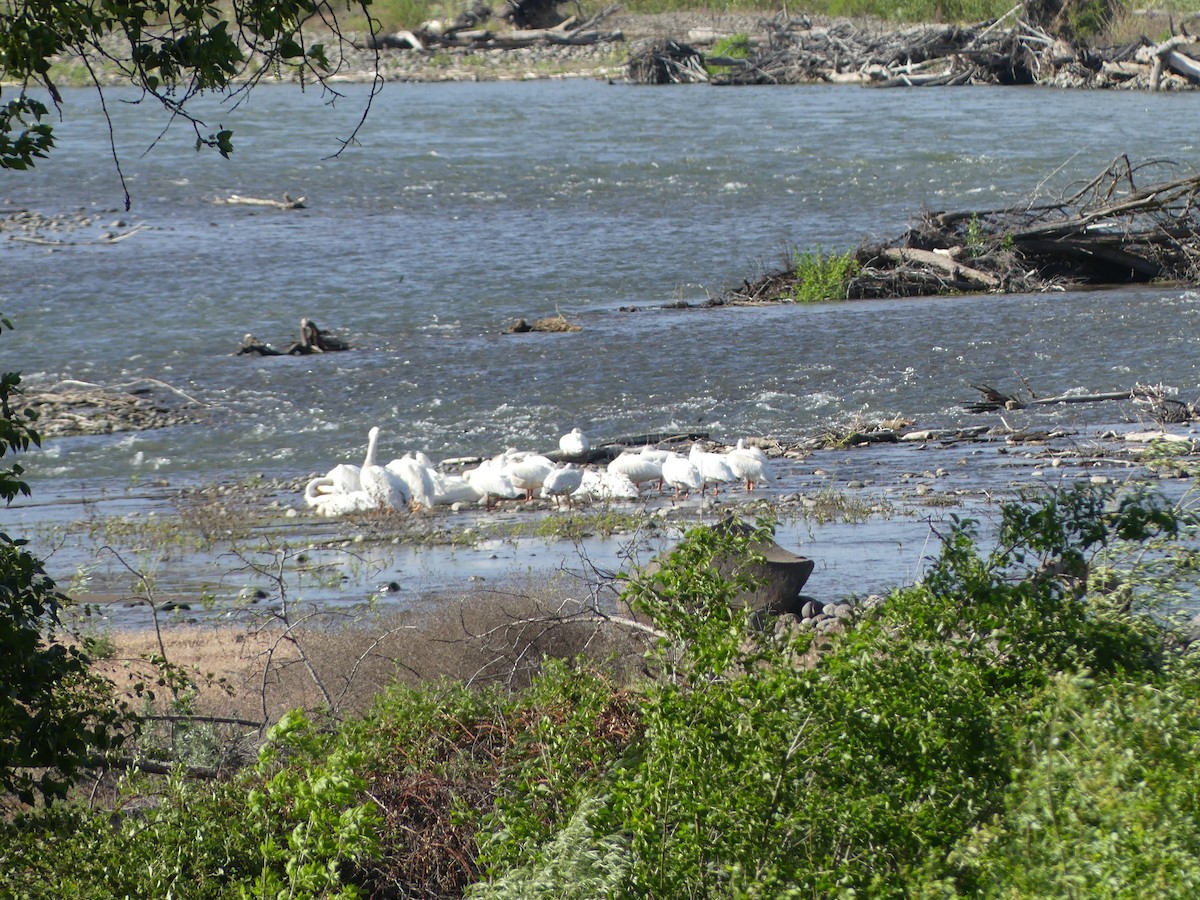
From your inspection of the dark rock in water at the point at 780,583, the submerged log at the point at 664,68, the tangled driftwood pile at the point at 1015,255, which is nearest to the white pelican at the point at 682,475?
the dark rock in water at the point at 780,583

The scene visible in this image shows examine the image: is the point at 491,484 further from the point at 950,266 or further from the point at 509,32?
the point at 509,32

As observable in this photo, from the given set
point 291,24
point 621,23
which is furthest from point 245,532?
point 621,23

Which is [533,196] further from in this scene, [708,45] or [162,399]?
[708,45]

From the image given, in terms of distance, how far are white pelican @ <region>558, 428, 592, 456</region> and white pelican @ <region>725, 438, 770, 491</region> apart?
5.27 ft

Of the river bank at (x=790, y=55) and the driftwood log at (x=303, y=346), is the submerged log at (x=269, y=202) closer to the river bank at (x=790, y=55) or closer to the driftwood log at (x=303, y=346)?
the driftwood log at (x=303, y=346)

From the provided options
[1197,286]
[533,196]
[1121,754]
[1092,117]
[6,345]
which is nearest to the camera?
[1121,754]

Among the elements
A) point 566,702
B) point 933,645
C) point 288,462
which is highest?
point 933,645

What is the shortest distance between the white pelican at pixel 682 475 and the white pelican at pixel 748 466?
10.4 inches

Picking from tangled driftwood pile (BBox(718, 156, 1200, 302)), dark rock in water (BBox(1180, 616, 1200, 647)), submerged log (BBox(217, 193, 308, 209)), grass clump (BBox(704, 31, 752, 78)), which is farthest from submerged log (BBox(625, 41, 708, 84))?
dark rock in water (BBox(1180, 616, 1200, 647))

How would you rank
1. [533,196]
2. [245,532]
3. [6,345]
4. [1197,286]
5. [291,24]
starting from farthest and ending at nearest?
→ 1. [533,196]
2. [1197,286]
3. [6,345]
4. [245,532]
5. [291,24]

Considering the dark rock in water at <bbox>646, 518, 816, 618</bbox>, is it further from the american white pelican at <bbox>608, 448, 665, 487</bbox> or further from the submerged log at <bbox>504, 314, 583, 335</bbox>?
the submerged log at <bbox>504, 314, 583, 335</bbox>

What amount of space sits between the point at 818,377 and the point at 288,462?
537 cm

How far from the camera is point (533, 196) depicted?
2803 centimetres

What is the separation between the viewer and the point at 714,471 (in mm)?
10930
